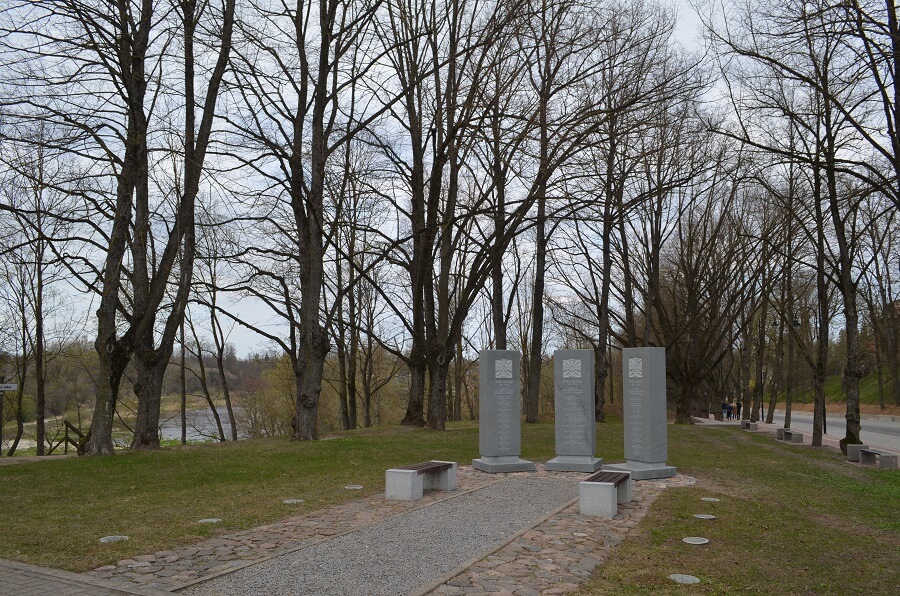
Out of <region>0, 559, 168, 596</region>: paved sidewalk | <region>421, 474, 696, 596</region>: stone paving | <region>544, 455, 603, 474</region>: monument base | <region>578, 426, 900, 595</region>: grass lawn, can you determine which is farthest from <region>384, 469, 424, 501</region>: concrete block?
<region>0, 559, 168, 596</region>: paved sidewalk

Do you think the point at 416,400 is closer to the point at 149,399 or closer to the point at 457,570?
the point at 149,399

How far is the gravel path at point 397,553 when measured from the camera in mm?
5469

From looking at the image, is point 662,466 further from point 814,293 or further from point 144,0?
point 814,293

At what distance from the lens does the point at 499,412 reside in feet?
42.5

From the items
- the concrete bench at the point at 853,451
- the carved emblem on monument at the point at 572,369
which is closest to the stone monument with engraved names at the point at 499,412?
the carved emblem on monument at the point at 572,369

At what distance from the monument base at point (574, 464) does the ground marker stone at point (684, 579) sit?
6.80 meters

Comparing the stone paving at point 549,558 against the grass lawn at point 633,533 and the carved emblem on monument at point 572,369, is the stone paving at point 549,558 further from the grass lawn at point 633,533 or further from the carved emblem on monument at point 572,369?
the carved emblem on monument at point 572,369

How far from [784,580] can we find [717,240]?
2665 cm

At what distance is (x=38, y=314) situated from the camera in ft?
85.7

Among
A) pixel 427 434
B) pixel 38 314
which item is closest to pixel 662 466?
pixel 427 434

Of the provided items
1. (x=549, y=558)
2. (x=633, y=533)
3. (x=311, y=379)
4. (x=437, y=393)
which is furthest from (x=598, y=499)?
(x=437, y=393)

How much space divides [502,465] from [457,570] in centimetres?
669

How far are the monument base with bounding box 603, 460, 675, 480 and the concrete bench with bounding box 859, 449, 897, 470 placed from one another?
5.85 metres

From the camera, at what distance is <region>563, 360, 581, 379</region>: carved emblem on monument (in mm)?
12789
